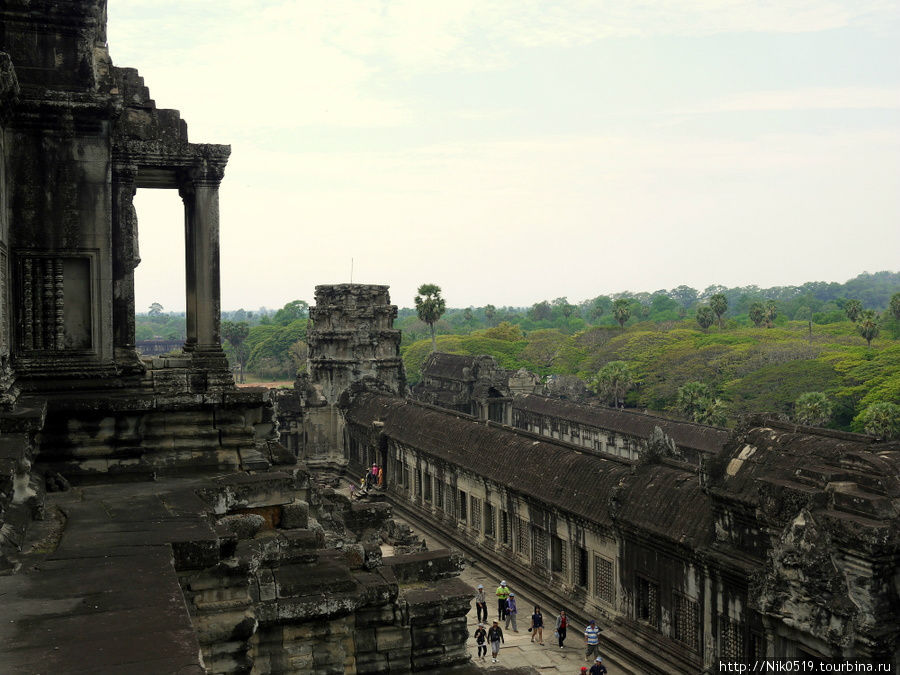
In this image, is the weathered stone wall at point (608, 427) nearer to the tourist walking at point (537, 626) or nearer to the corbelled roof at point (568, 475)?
the corbelled roof at point (568, 475)

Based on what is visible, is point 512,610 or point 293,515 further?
point 512,610

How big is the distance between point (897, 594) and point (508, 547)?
1566cm

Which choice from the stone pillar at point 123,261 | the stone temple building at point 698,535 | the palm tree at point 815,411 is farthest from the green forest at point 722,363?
the stone pillar at point 123,261

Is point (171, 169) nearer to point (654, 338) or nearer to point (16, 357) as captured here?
point (16, 357)

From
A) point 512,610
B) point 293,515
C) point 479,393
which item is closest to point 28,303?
point 293,515

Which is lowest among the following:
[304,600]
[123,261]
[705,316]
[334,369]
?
[304,600]

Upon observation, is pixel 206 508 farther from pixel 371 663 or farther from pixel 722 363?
pixel 722 363

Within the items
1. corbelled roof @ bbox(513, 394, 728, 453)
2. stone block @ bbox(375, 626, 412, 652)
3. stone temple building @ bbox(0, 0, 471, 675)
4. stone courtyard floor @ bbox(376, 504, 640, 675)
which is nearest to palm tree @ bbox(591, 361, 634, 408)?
corbelled roof @ bbox(513, 394, 728, 453)

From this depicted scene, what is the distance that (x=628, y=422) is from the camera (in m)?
46.0

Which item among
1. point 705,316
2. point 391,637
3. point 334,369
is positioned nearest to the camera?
point 391,637

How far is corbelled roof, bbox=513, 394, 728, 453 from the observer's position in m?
39.4

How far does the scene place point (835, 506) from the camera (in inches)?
559

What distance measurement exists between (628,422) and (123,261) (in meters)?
36.8

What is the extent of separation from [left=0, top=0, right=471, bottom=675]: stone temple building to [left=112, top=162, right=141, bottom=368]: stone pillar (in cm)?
3
